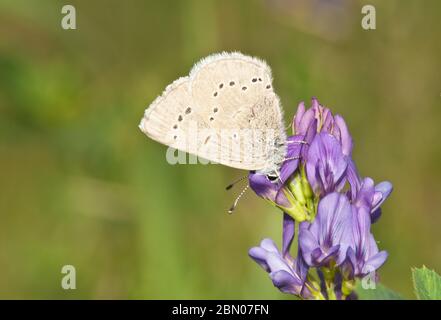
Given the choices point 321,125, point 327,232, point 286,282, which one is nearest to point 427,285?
point 327,232

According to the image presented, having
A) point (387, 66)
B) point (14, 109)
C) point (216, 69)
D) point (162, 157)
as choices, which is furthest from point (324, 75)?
point (216, 69)

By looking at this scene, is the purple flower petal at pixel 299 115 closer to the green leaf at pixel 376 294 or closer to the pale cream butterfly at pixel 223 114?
the pale cream butterfly at pixel 223 114

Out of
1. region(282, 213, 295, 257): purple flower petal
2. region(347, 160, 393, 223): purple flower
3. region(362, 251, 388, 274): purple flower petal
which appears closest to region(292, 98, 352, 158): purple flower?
region(347, 160, 393, 223): purple flower

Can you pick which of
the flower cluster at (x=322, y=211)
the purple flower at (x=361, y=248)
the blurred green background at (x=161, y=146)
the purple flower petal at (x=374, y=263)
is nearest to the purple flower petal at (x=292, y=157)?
the flower cluster at (x=322, y=211)

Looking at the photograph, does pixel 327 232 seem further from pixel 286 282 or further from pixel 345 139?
pixel 345 139

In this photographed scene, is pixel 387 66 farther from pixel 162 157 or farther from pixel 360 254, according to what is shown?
pixel 360 254

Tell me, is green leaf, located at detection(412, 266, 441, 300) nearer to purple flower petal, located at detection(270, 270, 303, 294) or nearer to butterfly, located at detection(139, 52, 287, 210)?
purple flower petal, located at detection(270, 270, 303, 294)
